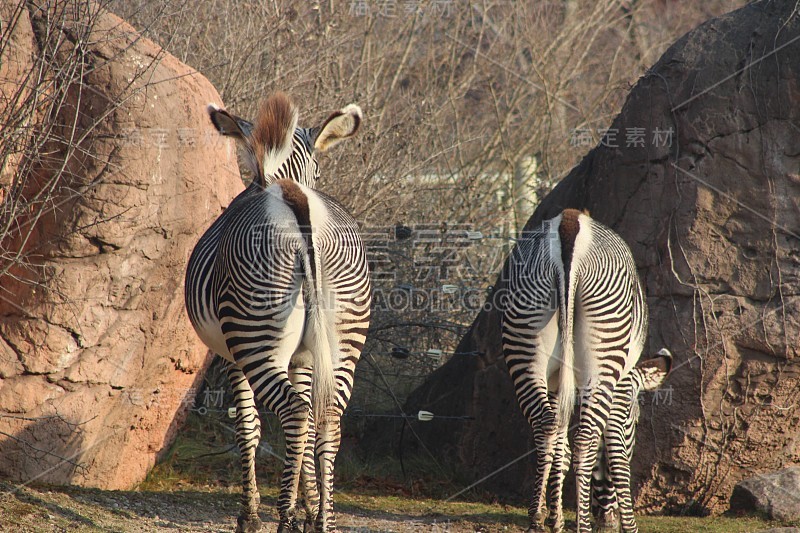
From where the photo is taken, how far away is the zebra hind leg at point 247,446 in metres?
6.00

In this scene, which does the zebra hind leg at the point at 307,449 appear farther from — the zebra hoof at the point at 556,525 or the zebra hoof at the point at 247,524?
the zebra hoof at the point at 556,525

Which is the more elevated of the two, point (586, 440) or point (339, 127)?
point (339, 127)

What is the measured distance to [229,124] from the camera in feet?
22.0

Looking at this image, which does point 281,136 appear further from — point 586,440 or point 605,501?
point 605,501

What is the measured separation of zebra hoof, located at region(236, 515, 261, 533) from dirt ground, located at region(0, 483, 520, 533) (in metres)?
0.33

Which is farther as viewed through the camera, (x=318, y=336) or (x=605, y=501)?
(x=605, y=501)

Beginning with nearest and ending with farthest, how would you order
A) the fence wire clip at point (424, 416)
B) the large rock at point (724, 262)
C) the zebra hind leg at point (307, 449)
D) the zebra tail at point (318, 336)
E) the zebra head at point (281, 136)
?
the zebra tail at point (318, 336)
the zebra hind leg at point (307, 449)
the zebra head at point (281, 136)
the large rock at point (724, 262)
the fence wire clip at point (424, 416)

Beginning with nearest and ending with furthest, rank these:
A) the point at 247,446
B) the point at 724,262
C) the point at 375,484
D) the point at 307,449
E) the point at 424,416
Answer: the point at 307,449 < the point at 247,446 < the point at 724,262 < the point at 424,416 < the point at 375,484

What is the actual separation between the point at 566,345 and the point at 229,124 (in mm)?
2986

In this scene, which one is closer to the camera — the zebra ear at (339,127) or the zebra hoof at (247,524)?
the zebra hoof at (247,524)

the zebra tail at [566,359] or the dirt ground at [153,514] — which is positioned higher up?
the zebra tail at [566,359]

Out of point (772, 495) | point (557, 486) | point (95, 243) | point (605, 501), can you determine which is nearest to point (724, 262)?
point (772, 495)

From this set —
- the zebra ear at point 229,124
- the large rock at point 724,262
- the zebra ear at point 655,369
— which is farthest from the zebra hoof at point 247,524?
the large rock at point 724,262

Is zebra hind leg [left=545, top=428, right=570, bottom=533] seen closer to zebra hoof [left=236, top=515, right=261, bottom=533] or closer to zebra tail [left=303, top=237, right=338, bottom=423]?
zebra tail [left=303, top=237, right=338, bottom=423]
